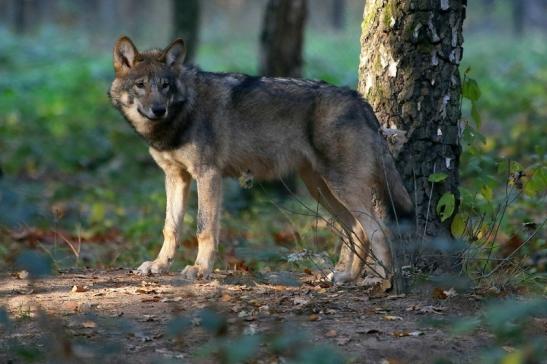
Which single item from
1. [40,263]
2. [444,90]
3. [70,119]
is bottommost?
[70,119]

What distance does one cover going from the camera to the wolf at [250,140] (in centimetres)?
664

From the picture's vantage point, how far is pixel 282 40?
12.3m

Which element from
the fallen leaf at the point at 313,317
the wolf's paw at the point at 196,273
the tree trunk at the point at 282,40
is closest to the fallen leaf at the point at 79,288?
the wolf's paw at the point at 196,273

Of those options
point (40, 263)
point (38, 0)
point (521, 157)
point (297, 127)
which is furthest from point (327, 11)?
point (40, 263)

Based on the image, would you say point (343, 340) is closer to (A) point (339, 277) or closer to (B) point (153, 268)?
(A) point (339, 277)

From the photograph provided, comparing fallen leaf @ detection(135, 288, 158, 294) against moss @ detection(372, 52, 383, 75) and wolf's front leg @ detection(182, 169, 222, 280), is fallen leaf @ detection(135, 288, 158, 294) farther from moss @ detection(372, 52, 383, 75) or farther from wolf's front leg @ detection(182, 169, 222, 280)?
moss @ detection(372, 52, 383, 75)

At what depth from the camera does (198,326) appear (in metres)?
5.29

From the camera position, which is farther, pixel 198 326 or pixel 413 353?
pixel 198 326

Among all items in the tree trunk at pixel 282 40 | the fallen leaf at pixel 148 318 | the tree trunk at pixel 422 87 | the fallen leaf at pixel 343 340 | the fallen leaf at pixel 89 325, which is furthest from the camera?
the tree trunk at pixel 282 40

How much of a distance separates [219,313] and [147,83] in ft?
9.32

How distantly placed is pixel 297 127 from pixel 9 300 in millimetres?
2557

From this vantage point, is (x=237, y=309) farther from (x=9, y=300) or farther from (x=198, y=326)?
(x=9, y=300)

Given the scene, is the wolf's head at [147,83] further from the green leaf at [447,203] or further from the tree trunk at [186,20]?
the tree trunk at [186,20]

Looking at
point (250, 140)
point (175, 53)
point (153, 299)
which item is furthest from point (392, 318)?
point (175, 53)
